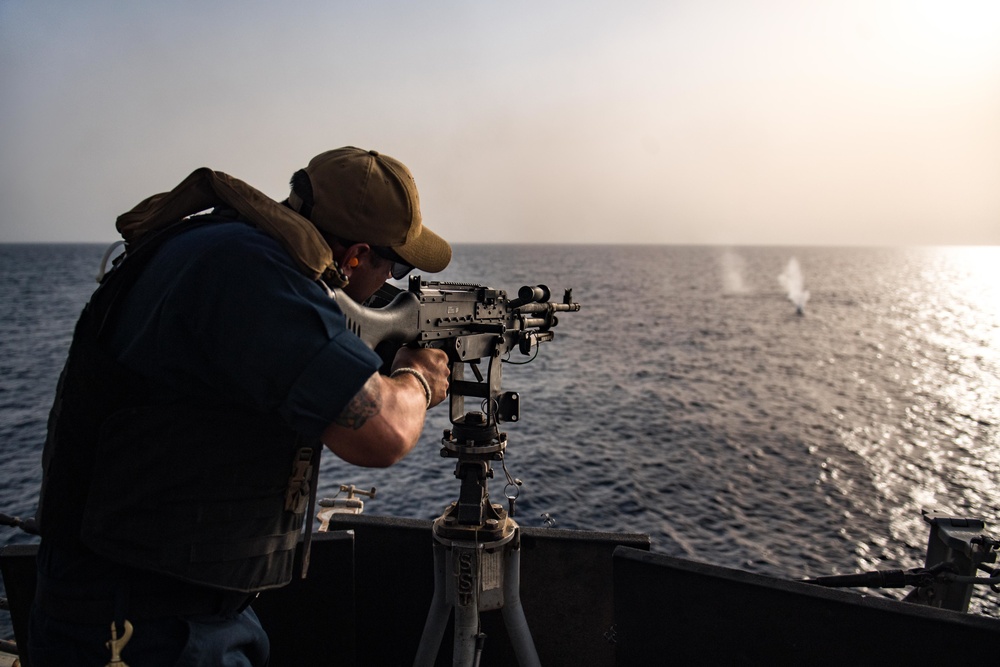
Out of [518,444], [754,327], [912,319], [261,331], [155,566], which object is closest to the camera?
[261,331]

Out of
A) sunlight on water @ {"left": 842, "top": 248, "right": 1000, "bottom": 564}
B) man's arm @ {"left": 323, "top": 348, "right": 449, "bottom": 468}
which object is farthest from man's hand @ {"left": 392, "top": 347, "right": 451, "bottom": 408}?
sunlight on water @ {"left": 842, "top": 248, "right": 1000, "bottom": 564}

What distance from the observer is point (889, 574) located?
16.1 feet

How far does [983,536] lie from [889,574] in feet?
4.05

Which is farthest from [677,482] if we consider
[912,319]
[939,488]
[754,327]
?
[912,319]

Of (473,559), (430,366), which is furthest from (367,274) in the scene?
(473,559)

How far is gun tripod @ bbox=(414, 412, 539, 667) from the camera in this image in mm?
4281

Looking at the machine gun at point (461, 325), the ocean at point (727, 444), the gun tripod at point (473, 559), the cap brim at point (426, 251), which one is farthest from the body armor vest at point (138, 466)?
the ocean at point (727, 444)

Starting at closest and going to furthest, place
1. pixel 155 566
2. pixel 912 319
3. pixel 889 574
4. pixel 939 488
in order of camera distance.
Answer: pixel 155 566
pixel 889 574
pixel 939 488
pixel 912 319

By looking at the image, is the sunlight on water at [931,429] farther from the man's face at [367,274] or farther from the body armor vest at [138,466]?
the body armor vest at [138,466]

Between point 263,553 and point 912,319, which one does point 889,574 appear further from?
point 912,319

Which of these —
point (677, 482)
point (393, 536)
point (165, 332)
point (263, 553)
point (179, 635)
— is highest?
point (165, 332)

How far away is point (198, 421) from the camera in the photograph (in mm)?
2518

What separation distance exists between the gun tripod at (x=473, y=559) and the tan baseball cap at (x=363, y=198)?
1841 mm

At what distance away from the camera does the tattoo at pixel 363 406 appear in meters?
2.33
